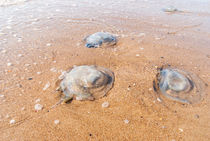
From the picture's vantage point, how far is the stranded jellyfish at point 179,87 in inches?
98.3

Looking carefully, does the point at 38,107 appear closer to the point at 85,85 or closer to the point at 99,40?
the point at 85,85

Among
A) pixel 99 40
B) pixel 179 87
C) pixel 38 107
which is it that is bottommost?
pixel 38 107

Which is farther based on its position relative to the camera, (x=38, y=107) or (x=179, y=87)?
(x=179, y=87)

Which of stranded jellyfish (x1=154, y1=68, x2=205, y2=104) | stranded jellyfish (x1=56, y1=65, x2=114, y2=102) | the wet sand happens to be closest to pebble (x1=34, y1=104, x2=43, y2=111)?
the wet sand

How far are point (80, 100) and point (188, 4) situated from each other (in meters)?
6.84

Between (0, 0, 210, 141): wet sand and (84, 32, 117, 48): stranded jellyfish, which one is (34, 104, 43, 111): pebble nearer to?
(0, 0, 210, 141): wet sand

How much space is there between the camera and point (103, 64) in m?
3.21

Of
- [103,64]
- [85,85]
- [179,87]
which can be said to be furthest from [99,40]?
[179,87]

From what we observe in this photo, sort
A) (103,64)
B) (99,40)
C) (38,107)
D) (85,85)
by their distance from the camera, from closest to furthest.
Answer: (38,107)
(85,85)
(103,64)
(99,40)

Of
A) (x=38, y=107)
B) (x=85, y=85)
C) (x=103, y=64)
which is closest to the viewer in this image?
(x=38, y=107)

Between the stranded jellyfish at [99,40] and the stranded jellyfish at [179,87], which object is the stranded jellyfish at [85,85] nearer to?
the stranded jellyfish at [179,87]

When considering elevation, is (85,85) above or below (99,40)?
below

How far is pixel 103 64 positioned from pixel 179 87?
1474 mm

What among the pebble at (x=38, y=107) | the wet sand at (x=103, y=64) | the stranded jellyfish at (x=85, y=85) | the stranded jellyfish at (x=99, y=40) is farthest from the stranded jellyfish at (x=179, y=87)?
the pebble at (x=38, y=107)
